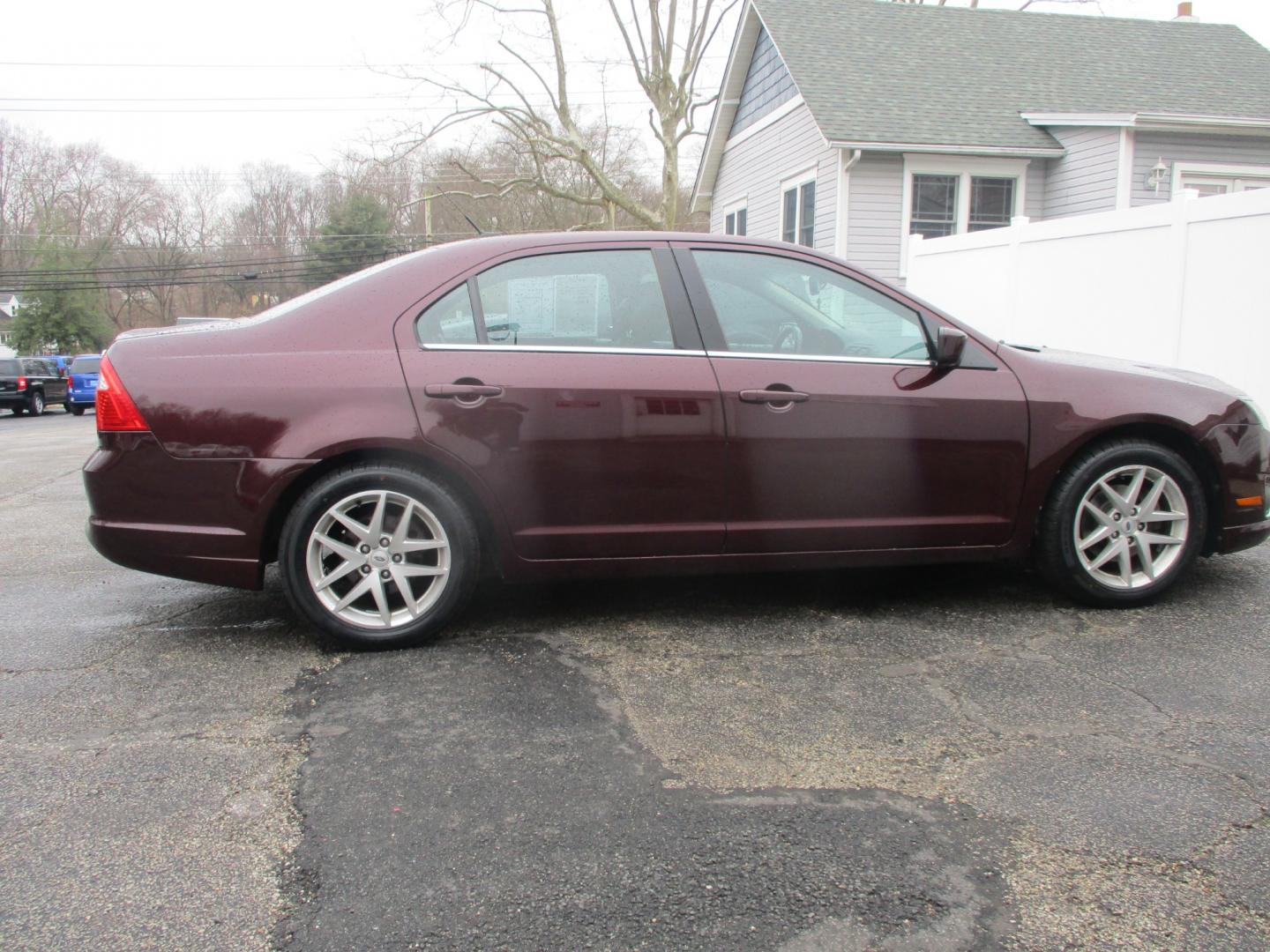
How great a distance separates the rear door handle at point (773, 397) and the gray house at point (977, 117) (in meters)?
11.2

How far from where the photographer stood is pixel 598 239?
12.6ft

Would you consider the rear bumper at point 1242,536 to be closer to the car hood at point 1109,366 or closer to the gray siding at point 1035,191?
the car hood at point 1109,366

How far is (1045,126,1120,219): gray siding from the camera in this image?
13594 mm

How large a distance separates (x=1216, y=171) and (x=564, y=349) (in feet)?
46.7

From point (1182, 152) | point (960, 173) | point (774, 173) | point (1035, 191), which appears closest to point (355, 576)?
point (960, 173)

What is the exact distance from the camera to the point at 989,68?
1598 centimetres

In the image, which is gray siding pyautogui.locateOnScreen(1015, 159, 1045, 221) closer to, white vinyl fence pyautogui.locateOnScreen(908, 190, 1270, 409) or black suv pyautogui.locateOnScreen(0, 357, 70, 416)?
white vinyl fence pyautogui.locateOnScreen(908, 190, 1270, 409)

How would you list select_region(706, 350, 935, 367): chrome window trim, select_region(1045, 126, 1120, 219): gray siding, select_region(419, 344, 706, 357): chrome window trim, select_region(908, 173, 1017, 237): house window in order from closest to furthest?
select_region(419, 344, 706, 357): chrome window trim < select_region(706, 350, 935, 367): chrome window trim < select_region(1045, 126, 1120, 219): gray siding < select_region(908, 173, 1017, 237): house window

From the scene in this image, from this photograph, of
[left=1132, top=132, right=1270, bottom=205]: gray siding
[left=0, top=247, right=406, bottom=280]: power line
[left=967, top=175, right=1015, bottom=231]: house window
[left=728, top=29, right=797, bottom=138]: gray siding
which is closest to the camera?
[left=1132, top=132, right=1270, bottom=205]: gray siding

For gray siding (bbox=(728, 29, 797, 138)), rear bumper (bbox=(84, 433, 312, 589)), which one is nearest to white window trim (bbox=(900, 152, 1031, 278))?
gray siding (bbox=(728, 29, 797, 138))

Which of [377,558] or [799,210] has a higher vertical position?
[799,210]

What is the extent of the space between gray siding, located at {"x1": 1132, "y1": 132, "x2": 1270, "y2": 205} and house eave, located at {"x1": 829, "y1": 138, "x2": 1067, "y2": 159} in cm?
109

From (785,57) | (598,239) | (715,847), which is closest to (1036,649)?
(715,847)

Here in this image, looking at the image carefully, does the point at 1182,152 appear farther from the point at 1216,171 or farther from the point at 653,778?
the point at 653,778
